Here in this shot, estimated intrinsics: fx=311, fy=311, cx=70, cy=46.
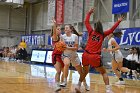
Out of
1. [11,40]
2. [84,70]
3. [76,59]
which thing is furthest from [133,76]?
[11,40]

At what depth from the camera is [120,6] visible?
62.7ft

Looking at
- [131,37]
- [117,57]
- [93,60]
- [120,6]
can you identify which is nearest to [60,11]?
[120,6]

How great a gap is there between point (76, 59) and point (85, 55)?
3.80 ft

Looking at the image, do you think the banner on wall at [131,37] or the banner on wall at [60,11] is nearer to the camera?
the banner on wall at [131,37]

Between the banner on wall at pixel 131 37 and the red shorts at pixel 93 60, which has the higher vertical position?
the banner on wall at pixel 131 37

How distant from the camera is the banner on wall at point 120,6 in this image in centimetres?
1878

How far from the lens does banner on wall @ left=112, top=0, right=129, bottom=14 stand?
61.6 ft

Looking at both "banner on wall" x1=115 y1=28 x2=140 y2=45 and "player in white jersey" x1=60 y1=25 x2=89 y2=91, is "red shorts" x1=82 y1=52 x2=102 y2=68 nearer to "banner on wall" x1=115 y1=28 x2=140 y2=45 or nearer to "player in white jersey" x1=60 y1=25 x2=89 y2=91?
"player in white jersey" x1=60 y1=25 x2=89 y2=91

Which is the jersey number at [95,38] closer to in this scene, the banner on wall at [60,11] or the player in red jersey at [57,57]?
the player in red jersey at [57,57]

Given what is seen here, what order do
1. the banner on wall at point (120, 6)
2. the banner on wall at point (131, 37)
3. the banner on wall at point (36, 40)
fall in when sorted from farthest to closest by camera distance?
the banner on wall at point (36, 40)
the banner on wall at point (120, 6)
the banner on wall at point (131, 37)

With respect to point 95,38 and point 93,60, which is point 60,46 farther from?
point 93,60

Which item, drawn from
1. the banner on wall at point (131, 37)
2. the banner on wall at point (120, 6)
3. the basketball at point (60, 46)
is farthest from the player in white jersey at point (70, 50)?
the banner on wall at point (120, 6)

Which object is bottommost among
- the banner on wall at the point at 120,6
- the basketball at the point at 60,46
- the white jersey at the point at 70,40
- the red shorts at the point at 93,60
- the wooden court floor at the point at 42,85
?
the wooden court floor at the point at 42,85

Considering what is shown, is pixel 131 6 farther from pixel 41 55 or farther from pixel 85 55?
pixel 85 55
